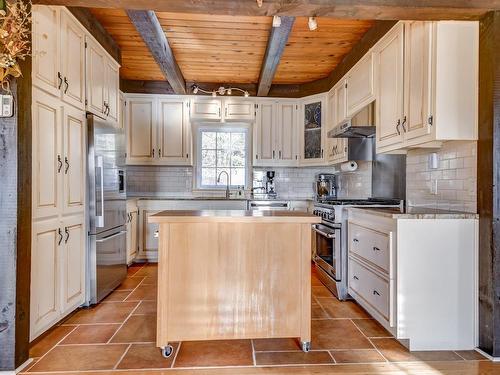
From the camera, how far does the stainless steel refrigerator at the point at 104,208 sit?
281 cm

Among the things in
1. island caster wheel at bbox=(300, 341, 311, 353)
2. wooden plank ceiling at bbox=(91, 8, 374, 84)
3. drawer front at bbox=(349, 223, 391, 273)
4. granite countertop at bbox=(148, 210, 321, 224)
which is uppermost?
wooden plank ceiling at bbox=(91, 8, 374, 84)

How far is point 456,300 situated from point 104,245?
9.23 feet

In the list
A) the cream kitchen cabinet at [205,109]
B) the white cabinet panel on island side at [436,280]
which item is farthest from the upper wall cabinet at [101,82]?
the white cabinet panel on island side at [436,280]

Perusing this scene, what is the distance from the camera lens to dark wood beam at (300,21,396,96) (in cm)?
291

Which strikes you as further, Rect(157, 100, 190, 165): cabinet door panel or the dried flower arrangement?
Rect(157, 100, 190, 165): cabinet door panel

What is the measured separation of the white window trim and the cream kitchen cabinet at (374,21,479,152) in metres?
2.89

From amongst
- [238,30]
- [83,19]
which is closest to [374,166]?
[238,30]

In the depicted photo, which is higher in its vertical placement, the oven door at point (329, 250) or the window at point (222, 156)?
the window at point (222, 156)

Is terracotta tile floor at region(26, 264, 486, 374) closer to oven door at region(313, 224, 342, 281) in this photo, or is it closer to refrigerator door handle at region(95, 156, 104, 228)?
oven door at region(313, 224, 342, 281)

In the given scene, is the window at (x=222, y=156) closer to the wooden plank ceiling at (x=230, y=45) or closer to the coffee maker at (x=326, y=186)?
the wooden plank ceiling at (x=230, y=45)

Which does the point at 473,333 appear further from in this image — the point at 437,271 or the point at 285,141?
the point at 285,141

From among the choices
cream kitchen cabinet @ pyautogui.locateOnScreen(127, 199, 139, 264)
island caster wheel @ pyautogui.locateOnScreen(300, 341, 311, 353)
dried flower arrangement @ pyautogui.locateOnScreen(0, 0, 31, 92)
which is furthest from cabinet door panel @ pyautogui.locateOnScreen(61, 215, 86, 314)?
island caster wheel @ pyautogui.locateOnScreen(300, 341, 311, 353)

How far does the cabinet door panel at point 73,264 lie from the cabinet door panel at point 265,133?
275cm

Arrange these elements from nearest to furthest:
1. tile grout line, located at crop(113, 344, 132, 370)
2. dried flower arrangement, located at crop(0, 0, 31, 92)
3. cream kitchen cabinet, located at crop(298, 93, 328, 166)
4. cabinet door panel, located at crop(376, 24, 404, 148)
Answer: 1. dried flower arrangement, located at crop(0, 0, 31, 92)
2. tile grout line, located at crop(113, 344, 132, 370)
3. cabinet door panel, located at crop(376, 24, 404, 148)
4. cream kitchen cabinet, located at crop(298, 93, 328, 166)
